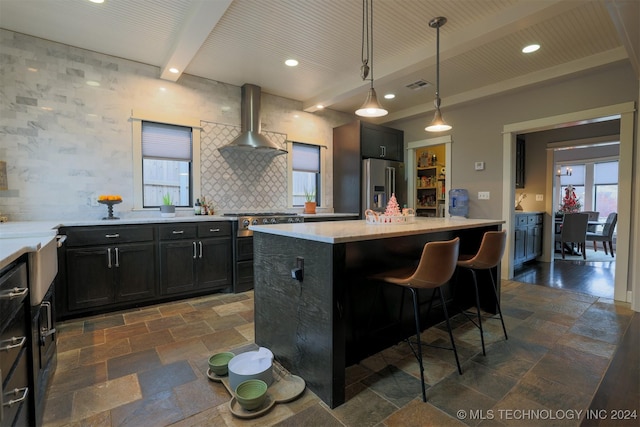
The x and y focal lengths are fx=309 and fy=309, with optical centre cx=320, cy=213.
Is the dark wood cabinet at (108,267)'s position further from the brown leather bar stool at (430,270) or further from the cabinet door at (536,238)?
the cabinet door at (536,238)

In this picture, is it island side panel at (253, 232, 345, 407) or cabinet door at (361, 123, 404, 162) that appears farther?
cabinet door at (361, 123, 404, 162)

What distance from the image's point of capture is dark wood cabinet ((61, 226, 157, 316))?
2.90 meters

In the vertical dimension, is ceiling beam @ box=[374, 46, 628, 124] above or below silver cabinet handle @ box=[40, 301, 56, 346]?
above

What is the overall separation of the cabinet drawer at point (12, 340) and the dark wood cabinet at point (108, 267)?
5.97ft

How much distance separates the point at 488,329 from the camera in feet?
8.97

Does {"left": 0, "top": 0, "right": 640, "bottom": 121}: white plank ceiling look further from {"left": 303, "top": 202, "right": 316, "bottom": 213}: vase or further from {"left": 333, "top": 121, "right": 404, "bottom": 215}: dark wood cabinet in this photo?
{"left": 303, "top": 202, "right": 316, "bottom": 213}: vase

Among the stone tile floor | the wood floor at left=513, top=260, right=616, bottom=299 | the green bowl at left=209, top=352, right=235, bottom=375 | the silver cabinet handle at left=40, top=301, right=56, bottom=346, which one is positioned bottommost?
the stone tile floor

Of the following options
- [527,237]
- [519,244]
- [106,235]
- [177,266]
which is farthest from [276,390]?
[527,237]

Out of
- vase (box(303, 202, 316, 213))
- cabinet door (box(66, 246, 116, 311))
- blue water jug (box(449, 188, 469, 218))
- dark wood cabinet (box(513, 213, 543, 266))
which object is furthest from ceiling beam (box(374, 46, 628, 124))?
cabinet door (box(66, 246, 116, 311))

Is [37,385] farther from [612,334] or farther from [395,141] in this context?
[395,141]

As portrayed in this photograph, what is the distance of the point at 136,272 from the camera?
10.5 feet

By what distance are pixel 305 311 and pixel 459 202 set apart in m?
3.95

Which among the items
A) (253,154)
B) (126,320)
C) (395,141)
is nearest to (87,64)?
(253,154)

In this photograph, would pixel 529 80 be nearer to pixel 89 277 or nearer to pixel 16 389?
pixel 16 389
